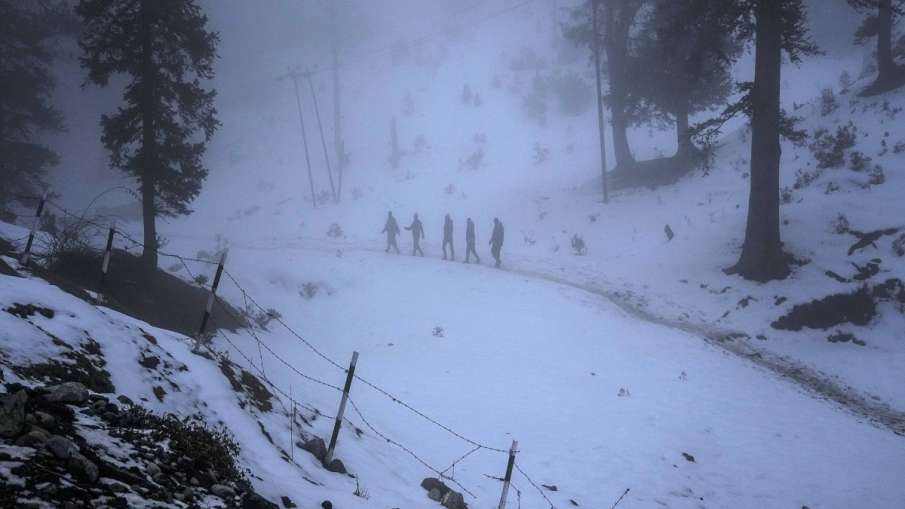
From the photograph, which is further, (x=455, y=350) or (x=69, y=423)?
(x=455, y=350)

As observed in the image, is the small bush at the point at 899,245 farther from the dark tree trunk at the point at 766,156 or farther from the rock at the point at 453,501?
the rock at the point at 453,501

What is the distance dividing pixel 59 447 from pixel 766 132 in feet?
52.8

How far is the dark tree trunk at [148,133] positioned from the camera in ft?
42.0

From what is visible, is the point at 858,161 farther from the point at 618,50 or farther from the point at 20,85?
the point at 20,85

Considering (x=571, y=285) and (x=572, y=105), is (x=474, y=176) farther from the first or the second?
(x=571, y=285)

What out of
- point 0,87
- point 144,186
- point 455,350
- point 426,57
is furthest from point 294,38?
point 455,350

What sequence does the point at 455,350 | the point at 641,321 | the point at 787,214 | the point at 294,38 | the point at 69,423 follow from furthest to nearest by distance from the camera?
1. the point at 294,38
2. the point at 787,214
3. the point at 641,321
4. the point at 455,350
5. the point at 69,423

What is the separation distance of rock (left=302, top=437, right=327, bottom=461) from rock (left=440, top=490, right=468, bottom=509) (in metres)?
1.56

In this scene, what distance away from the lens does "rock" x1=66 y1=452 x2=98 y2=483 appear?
2697mm

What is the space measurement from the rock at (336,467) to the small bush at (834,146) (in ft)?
60.1

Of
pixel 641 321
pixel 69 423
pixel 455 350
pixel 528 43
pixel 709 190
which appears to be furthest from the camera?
pixel 528 43

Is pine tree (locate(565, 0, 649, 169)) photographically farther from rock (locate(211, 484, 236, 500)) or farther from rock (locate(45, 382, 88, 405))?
rock (locate(45, 382, 88, 405))

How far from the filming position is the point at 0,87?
19.8 metres

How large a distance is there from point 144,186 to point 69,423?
12.1 m
